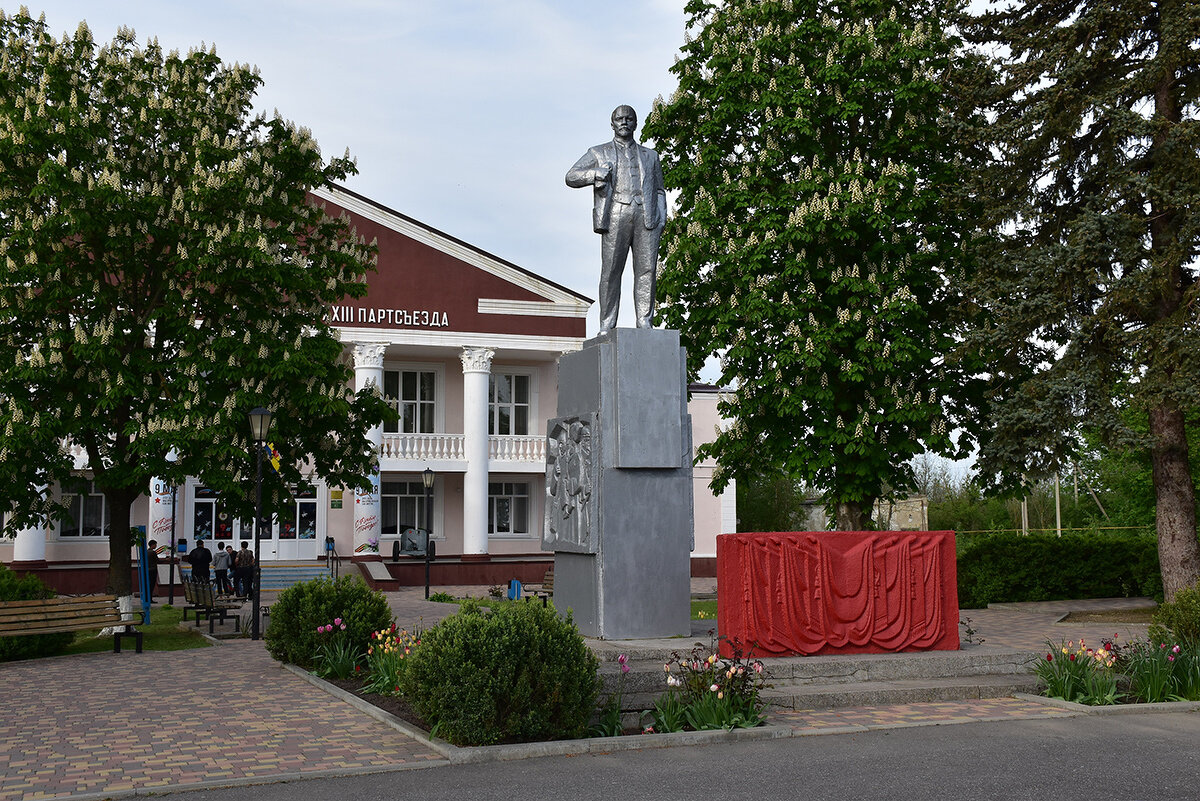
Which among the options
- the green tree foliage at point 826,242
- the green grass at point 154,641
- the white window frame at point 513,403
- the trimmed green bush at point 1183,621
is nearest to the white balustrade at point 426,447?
the white window frame at point 513,403

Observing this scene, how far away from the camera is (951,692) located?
425 inches

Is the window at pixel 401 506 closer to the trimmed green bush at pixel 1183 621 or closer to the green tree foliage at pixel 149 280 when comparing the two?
the green tree foliage at pixel 149 280

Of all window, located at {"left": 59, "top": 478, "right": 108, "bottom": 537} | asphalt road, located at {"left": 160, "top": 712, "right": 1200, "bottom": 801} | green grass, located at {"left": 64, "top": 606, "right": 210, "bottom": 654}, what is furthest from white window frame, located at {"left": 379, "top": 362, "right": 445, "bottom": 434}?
asphalt road, located at {"left": 160, "top": 712, "right": 1200, "bottom": 801}

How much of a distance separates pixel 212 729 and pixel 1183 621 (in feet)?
32.1

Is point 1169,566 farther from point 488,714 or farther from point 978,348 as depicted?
point 488,714

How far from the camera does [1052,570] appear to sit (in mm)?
23609

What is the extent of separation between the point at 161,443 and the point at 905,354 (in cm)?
1194

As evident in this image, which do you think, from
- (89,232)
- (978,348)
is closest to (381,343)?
(89,232)

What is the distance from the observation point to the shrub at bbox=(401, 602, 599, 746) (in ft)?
27.9

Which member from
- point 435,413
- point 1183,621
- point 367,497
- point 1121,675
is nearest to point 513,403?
point 435,413

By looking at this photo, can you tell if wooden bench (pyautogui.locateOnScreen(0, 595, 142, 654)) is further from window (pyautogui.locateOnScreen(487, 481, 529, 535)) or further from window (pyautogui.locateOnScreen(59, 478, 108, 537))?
window (pyautogui.locateOnScreen(487, 481, 529, 535))

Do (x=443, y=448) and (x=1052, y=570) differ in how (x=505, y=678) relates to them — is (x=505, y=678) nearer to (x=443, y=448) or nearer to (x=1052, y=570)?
(x=1052, y=570)

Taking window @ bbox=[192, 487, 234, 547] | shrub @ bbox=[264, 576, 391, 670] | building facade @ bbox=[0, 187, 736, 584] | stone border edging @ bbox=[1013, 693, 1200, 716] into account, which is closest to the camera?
stone border edging @ bbox=[1013, 693, 1200, 716]

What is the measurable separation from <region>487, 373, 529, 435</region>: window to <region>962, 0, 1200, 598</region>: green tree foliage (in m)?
22.0
